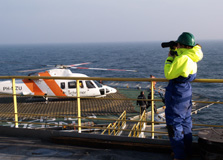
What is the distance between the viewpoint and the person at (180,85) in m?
3.90

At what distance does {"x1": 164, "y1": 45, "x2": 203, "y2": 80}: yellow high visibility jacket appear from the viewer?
3.88 meters

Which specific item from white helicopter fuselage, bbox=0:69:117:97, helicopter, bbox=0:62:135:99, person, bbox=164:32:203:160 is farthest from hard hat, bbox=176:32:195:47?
white helicopter fuselage, bbox=0:69:117:97

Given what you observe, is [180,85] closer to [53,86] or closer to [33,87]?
[53,86]

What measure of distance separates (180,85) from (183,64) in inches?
13.8

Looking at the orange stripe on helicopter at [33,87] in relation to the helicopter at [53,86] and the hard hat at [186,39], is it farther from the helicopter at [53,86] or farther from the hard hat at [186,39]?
the hard hat at [186,39]

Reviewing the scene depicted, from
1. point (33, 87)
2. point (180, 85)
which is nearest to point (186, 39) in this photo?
point (180, 85)

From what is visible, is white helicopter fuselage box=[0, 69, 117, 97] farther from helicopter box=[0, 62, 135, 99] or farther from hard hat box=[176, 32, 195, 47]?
hard hat box=[176, 32, 195, 47]

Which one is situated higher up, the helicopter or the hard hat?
the hard hat

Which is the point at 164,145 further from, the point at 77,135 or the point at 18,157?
the point at 18,157

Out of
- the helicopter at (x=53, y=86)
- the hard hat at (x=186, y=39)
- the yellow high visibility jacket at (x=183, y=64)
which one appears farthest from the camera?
the helicopter at (x=53, y=86)

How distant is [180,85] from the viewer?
13.3 ft

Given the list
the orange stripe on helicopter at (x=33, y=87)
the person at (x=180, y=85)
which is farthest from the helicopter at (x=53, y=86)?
the person at (x=180, y=85)

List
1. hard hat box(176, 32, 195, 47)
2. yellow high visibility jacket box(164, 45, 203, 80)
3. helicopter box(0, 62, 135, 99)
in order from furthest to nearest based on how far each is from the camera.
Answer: helicopter box(0, 62, 135, 99), hard hat box(176, 32, 195, 47), yellow high visibility jacket box(164, 45, 203, 80)

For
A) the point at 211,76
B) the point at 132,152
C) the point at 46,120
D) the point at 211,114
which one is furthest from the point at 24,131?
the point at 211,76
